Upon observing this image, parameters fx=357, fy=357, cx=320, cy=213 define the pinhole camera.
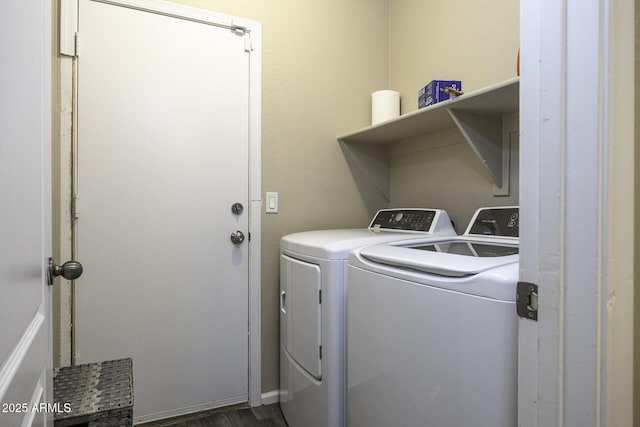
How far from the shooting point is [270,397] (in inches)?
81.9

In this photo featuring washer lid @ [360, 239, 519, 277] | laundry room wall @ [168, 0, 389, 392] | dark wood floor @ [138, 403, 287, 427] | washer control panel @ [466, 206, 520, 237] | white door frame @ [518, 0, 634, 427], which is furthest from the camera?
laundry room wall @ [168, 0, 389, 392]

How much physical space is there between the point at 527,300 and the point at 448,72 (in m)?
1.62

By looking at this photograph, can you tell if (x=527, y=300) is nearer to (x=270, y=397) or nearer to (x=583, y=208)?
(x=583, y=208)

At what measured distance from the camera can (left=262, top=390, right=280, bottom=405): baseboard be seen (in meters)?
2.07

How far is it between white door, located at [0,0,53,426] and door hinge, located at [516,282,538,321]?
2.73 ft

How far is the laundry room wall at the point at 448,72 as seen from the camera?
Answer: 169 centimetres

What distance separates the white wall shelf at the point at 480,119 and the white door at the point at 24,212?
137cm

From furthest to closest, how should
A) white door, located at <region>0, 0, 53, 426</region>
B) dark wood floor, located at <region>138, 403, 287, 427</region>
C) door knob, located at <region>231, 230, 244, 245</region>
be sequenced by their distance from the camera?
door knob, located at <region>231, 230, 244, 245</region>
dark wood floor, located at <region>138, 403, 287, 427</region>
white door, located at <region>0, 0, 53, 426</region>

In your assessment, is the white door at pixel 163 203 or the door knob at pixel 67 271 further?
the white door at pixel 163 203

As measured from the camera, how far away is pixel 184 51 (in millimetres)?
1891

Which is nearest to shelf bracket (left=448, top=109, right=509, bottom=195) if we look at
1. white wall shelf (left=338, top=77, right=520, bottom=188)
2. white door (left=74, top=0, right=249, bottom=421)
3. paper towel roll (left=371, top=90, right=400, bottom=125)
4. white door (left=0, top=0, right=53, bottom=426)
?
white wall shelf (left=338, top=77, right=520, bottom=188)

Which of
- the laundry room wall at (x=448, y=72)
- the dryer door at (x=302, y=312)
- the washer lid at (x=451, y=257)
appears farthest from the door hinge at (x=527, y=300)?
the laundry room wall at (x=448, y=72)

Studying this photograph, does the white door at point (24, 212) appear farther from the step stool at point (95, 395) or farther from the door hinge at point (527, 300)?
the door hinge at point (527, 300)

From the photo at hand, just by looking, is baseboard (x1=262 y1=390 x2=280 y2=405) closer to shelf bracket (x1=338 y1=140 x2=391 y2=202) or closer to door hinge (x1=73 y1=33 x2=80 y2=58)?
shelf bracket (x1=338 y1=140 x2=391 y2=202)
